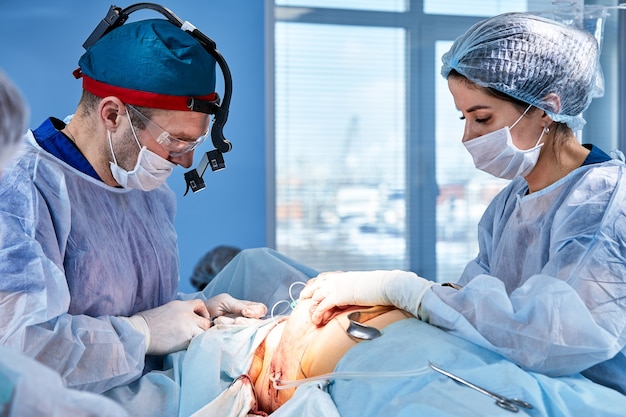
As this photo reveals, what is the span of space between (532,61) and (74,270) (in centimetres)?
117

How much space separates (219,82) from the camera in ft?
12.1

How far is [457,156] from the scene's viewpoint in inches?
158

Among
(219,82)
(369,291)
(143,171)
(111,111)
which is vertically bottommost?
(369,291)

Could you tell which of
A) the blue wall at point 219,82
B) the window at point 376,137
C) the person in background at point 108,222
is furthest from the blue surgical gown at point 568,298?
the blue wall at point 219,82

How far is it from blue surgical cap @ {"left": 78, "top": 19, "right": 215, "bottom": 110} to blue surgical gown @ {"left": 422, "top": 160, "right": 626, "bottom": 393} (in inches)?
30.9

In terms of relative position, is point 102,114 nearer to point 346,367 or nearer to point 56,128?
point 56,128

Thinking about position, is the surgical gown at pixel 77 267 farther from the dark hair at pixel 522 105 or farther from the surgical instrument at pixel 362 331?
the dark hair at pixel 522 105

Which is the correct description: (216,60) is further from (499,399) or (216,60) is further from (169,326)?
(499,399)

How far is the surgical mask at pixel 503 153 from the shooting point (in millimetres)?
1656

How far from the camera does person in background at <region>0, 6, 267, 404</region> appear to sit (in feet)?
4.50

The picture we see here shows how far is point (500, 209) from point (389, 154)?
2077 mm

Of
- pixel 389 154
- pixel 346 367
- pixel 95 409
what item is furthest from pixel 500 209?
pixel 389 154

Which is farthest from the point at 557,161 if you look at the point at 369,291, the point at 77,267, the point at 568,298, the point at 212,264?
the point at 212,264

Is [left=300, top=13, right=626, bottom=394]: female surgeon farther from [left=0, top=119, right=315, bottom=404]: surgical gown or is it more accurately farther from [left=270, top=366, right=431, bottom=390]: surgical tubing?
[left=0, top=119, right=315, bottom=404]: surgical gown
